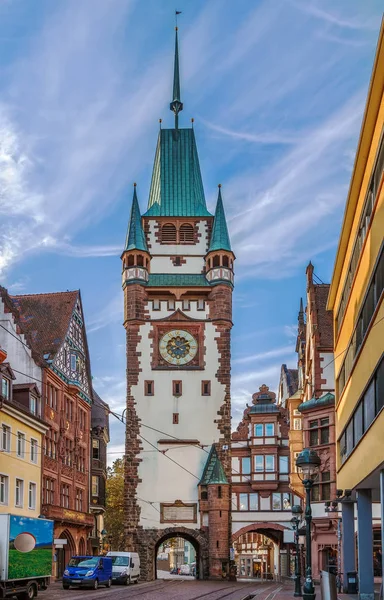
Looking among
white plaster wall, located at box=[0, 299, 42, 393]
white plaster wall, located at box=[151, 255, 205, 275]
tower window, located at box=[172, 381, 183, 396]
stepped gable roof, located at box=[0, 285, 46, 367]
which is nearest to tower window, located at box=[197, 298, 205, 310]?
white plaster wall, located at box=[151, 255, 205, 275]

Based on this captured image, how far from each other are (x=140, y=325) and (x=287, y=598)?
30.4m

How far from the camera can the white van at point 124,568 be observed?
155 feet

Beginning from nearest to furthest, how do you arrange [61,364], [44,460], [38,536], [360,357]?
[360,357] < [38,536] < [44,460] < [61,364]

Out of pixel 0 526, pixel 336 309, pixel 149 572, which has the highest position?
pixel 336 309

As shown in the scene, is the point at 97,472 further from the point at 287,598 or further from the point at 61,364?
the point at 287,598

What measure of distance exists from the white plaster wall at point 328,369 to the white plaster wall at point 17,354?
15378 millimetres

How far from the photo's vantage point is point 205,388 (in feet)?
196

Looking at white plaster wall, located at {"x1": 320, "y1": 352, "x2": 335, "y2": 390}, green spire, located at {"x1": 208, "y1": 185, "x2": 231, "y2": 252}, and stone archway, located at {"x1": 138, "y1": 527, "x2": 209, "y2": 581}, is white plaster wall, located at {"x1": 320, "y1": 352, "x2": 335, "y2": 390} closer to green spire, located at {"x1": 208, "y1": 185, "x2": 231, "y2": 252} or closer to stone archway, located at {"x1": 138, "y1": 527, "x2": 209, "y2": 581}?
stone archway, located at {"x1": 138, "y1": 527, "x2": 209, "y2": 581}

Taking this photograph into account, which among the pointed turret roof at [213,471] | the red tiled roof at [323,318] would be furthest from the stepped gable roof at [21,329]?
the red tiled roof at [323,318]

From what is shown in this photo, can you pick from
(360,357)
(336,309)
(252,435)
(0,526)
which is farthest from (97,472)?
(360,357)

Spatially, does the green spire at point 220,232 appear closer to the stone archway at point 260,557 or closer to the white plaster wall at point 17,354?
the white plaster wall at point 17,354

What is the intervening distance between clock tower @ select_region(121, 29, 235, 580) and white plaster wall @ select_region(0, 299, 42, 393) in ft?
30.8

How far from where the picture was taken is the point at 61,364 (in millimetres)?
56094

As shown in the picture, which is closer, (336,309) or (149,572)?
(336,309)
